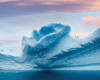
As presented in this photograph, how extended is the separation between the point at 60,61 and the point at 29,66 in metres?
0.64

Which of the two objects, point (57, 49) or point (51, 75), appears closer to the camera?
point (57, 49)

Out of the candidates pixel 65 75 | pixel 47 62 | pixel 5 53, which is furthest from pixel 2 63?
pixel 65 75

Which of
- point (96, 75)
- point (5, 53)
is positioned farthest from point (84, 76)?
point (5, 53)

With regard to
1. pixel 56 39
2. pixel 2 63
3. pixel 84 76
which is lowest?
pixel 84 76

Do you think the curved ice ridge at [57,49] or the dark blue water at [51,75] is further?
the dark blue water at [51,75]

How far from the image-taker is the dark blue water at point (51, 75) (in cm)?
529

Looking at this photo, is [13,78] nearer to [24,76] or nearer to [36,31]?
[24,76]

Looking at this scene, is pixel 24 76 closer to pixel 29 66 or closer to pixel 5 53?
pixel 29 66

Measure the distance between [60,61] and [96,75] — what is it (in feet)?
2.65

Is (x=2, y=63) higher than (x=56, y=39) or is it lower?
lower

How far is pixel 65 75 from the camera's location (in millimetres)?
5336

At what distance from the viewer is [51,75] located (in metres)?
5.36

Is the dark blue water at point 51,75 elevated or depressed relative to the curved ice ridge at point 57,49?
depressed

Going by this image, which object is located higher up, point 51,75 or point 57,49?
point 57,49
